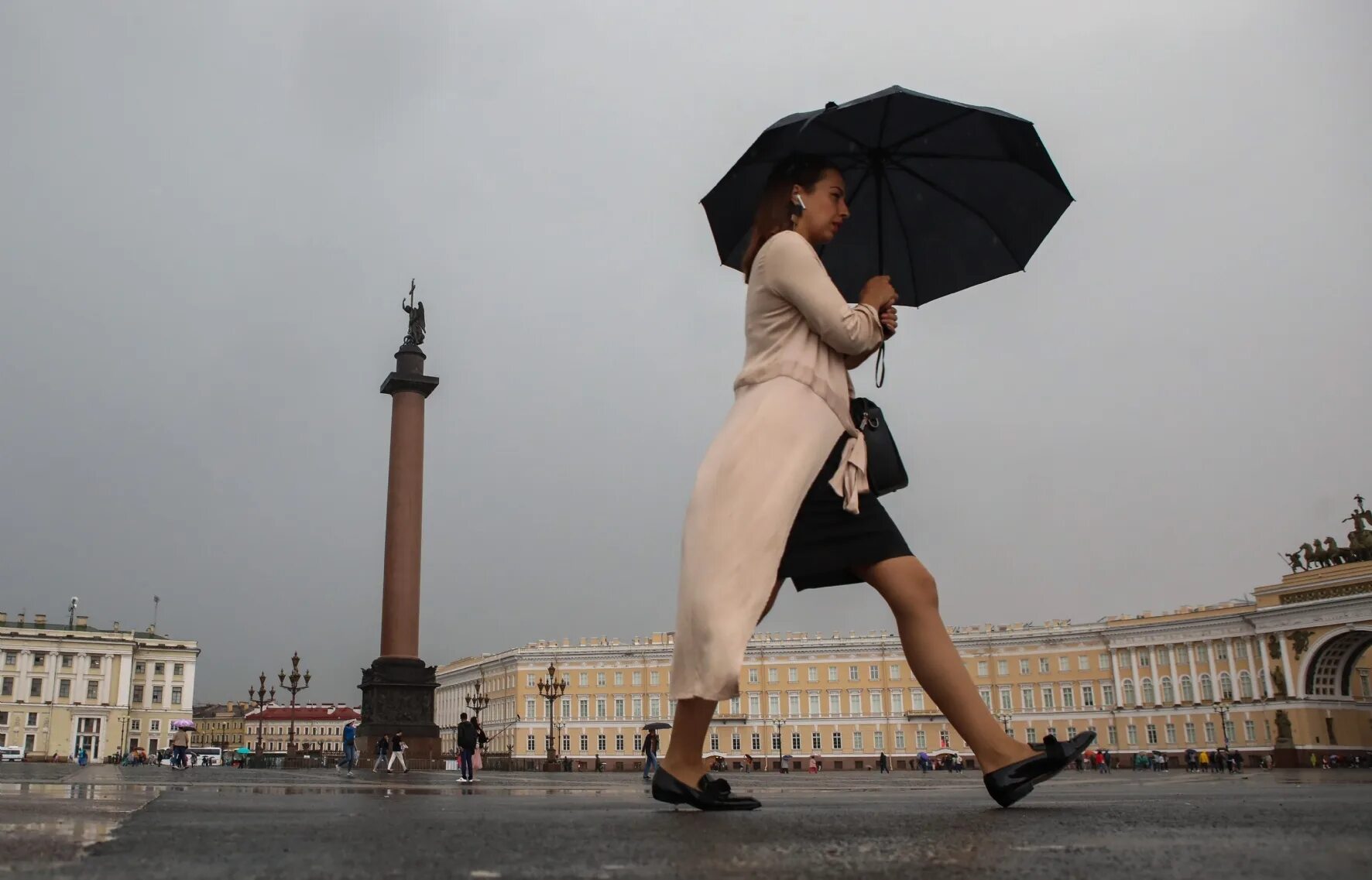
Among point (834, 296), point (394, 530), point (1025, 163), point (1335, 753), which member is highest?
point (394, 530)

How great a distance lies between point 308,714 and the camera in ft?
465

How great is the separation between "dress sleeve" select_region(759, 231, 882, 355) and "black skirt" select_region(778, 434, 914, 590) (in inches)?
16.5

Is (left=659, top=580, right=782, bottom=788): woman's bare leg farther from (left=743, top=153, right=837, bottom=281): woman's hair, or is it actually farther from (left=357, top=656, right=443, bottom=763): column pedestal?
(left=357, top=656, right=443, bottom=763): column pedestal

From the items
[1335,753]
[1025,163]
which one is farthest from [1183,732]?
[1025,163]

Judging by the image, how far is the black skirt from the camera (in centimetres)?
356

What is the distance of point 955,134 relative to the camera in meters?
4.34

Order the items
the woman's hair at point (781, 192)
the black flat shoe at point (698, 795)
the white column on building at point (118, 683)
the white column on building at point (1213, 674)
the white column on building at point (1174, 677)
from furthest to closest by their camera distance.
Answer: the white column on building at point (118, 683) < the white column on building at point (1174, 677) < the white column on building at point (1213, 674) < the woman's hair at point (781, 192) < the black flat shoe at point (698, 795)

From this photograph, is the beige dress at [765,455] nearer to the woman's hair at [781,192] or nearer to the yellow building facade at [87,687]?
the woman's hair at [781,192]

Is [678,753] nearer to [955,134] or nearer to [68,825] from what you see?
[68,825]

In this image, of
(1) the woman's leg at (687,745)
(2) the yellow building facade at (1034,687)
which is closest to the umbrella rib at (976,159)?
(1) the woman's leg at (687,745)

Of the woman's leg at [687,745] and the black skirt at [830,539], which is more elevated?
the black skirt at [830,539]

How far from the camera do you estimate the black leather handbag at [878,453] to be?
12.2ft

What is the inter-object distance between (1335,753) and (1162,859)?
70396 mm

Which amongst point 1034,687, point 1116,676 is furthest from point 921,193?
point 1034,687
